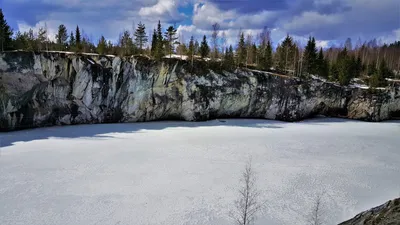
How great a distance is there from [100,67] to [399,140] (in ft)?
96.2

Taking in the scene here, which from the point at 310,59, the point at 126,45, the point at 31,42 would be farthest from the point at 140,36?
the point at 310,59

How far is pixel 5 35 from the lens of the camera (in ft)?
95.2

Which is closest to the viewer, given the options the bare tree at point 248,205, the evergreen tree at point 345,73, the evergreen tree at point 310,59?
the bare tree at point 248,205

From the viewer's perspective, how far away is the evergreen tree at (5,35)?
27759mm

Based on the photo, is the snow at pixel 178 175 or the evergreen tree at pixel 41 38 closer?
the snow at pixel 178 175

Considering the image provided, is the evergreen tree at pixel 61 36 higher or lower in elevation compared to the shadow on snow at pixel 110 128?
higher

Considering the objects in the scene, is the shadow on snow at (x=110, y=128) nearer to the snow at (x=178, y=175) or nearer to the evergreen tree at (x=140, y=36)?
the snow at (x=178, y=175)

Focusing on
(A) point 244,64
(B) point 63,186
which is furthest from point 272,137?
(A) point 244,64

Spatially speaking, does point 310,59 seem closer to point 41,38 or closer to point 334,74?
point 334,74

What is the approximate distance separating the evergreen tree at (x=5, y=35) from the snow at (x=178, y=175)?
12419mm

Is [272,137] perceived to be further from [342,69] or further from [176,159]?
[342,69]

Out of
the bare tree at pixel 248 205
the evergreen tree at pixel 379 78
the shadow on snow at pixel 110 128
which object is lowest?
the bare tree at pixel 248 205

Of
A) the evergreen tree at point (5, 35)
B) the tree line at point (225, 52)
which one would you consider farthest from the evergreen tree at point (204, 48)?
the evergreen tree at point (5, 35)

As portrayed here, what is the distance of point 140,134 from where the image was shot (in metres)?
22.9
